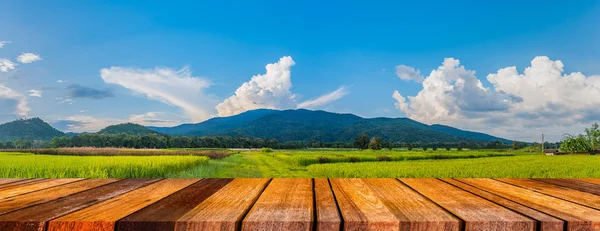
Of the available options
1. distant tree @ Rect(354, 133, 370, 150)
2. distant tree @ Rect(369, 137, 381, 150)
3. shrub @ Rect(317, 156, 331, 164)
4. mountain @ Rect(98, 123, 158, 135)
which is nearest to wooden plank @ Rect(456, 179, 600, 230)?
shrub @ Rect(317, 156, 331, 164)

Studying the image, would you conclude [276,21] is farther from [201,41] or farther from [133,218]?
[133,218]

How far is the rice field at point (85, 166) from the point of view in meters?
6.19

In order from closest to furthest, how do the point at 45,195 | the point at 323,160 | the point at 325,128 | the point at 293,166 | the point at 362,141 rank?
the point at 45,195
the point at 293,166
the point at 323,160
the point at 362,141
the point at 325,128

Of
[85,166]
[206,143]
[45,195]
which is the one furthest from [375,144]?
[45,195]

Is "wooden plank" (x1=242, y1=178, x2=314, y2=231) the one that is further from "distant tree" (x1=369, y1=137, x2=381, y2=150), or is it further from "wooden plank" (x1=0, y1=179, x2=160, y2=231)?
"distant tree" (x1=369, y1=137, x2=381, y2=150)

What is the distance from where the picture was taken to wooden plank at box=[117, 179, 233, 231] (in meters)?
1.37

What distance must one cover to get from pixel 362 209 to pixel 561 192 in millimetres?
1416

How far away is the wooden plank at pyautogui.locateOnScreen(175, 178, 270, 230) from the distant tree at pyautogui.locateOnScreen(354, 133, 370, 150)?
8.31 meters

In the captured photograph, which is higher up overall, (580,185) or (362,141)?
(362,141)

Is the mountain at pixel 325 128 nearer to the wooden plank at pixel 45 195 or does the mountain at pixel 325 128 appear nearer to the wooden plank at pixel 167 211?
the wooden plank at pixel 45 195

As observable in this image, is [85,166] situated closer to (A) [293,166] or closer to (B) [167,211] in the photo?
(A) [293,166]

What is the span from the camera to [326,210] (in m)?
1.59

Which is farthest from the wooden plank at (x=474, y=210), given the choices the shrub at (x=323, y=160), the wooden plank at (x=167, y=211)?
the shrub at (x=323, y=160)

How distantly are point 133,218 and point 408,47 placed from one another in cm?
766
